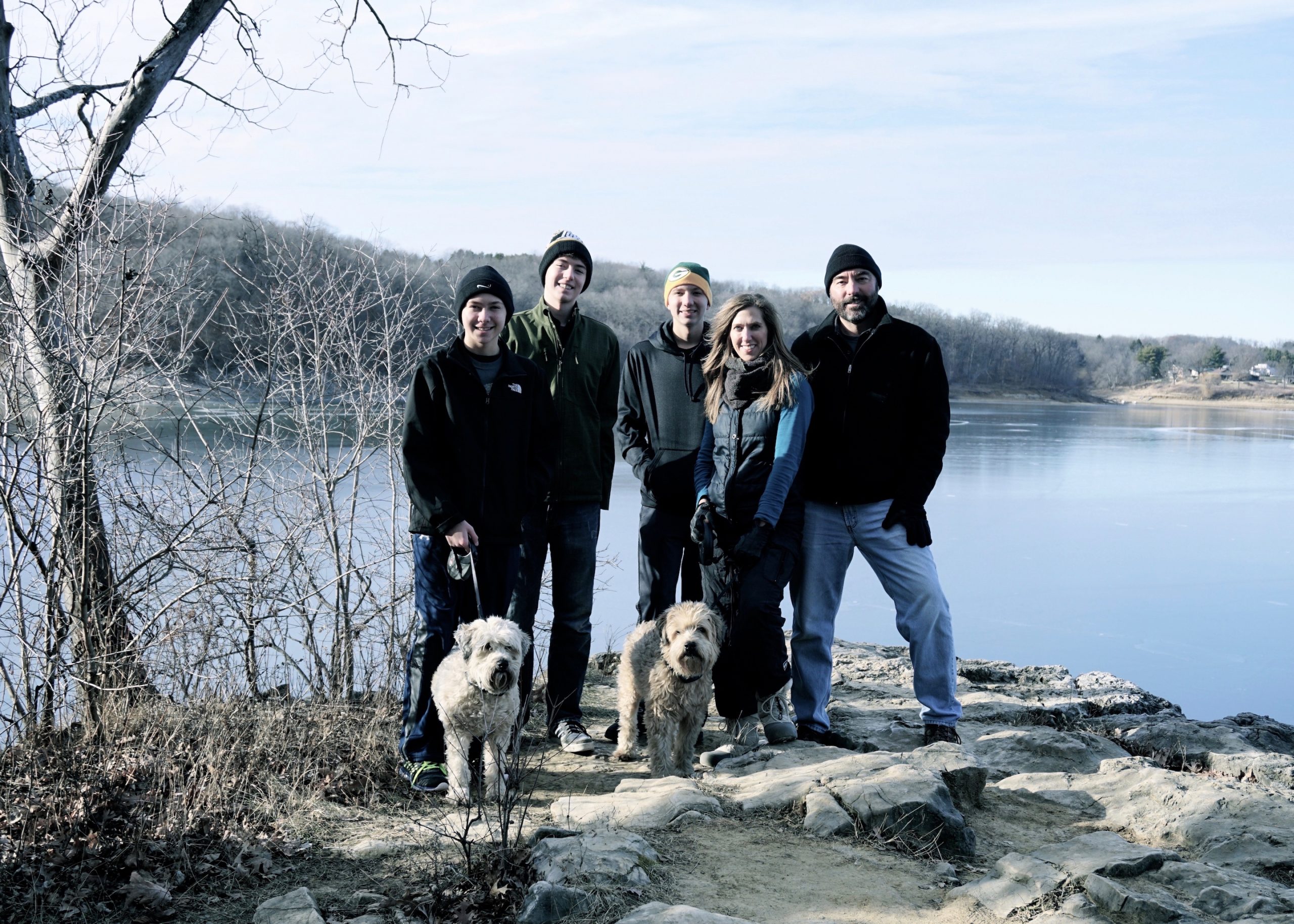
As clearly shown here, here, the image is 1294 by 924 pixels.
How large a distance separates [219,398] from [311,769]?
2910mm

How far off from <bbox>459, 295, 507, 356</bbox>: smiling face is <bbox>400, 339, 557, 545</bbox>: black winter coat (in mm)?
69

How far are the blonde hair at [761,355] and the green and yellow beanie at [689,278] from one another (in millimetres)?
239

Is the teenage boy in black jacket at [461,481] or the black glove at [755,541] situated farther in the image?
the black glove at [755,541]

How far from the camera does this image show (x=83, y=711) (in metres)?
5.40

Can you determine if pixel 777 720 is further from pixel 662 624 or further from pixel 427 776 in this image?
pixel 427 776

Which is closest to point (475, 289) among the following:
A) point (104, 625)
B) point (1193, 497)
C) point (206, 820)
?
point (206, 820)

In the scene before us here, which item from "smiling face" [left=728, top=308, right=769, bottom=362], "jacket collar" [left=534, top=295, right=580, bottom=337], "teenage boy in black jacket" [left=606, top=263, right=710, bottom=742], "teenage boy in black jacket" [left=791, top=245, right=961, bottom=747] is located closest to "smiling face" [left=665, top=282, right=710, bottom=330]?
"teenage boy in black jacket" [left=606, top=263, right=710, bottom=742]

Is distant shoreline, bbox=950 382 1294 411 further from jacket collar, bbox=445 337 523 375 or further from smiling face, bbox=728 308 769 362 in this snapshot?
jacket collar, bbox=445 337 523 375

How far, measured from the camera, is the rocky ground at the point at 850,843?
3424 millimetres

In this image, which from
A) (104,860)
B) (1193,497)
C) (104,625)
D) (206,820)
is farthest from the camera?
(1193,497)

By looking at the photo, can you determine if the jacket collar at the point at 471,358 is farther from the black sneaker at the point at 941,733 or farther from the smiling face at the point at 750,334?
the black sneaker at the point at 941,733

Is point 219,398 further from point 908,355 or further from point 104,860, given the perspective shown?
point 908,355

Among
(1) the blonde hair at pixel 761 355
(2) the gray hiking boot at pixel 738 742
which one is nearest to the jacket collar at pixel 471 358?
(1) the blonde hair at pixel 761 355

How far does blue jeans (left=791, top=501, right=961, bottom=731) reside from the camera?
17.4 ft
